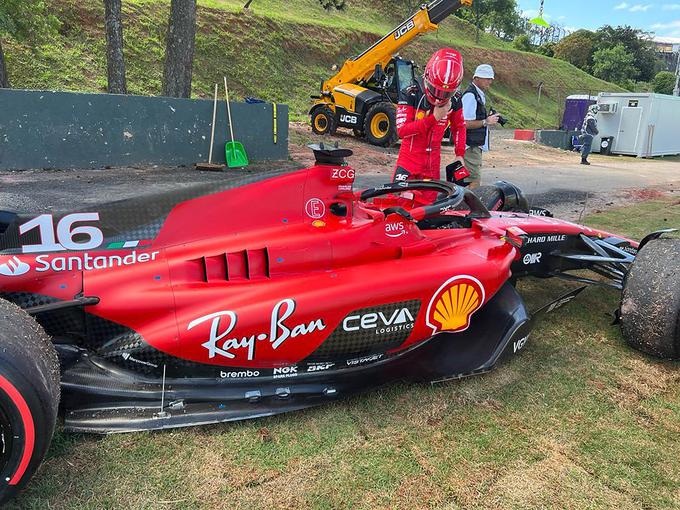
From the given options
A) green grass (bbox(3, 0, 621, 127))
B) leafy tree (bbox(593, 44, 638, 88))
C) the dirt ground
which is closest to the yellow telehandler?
the dirt ground

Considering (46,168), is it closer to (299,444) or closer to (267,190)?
(267,190)

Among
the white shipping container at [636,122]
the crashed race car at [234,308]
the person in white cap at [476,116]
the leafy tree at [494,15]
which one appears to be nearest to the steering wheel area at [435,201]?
the crashed race car at [234,308]

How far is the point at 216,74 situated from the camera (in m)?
22.3

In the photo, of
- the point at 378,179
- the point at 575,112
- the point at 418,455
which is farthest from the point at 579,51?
the point at 418,455

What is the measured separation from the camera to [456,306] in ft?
10.3

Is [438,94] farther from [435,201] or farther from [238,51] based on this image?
[238,51]

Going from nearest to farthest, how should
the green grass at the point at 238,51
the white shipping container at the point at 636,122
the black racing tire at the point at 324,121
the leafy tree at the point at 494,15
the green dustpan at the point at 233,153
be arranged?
the green dustpan at the point at 233,153 < the black racing tire at the point at 324,121 < the green grass at the point at 238,51 < the white shipping container at the point at 636,122 < the leafy tree at the point at 494,15

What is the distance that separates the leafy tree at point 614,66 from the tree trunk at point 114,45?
6622 centimetres

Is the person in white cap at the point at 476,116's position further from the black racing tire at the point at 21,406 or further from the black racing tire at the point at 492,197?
the black racing tire at the point at 21,406

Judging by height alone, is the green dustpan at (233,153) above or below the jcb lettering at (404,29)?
below

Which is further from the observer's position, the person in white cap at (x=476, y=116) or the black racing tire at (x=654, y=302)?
the person in white cap at (x=476, y=116)

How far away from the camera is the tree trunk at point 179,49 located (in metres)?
11.7

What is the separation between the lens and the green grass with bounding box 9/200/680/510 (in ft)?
7.51

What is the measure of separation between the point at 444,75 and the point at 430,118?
16.5 inches
